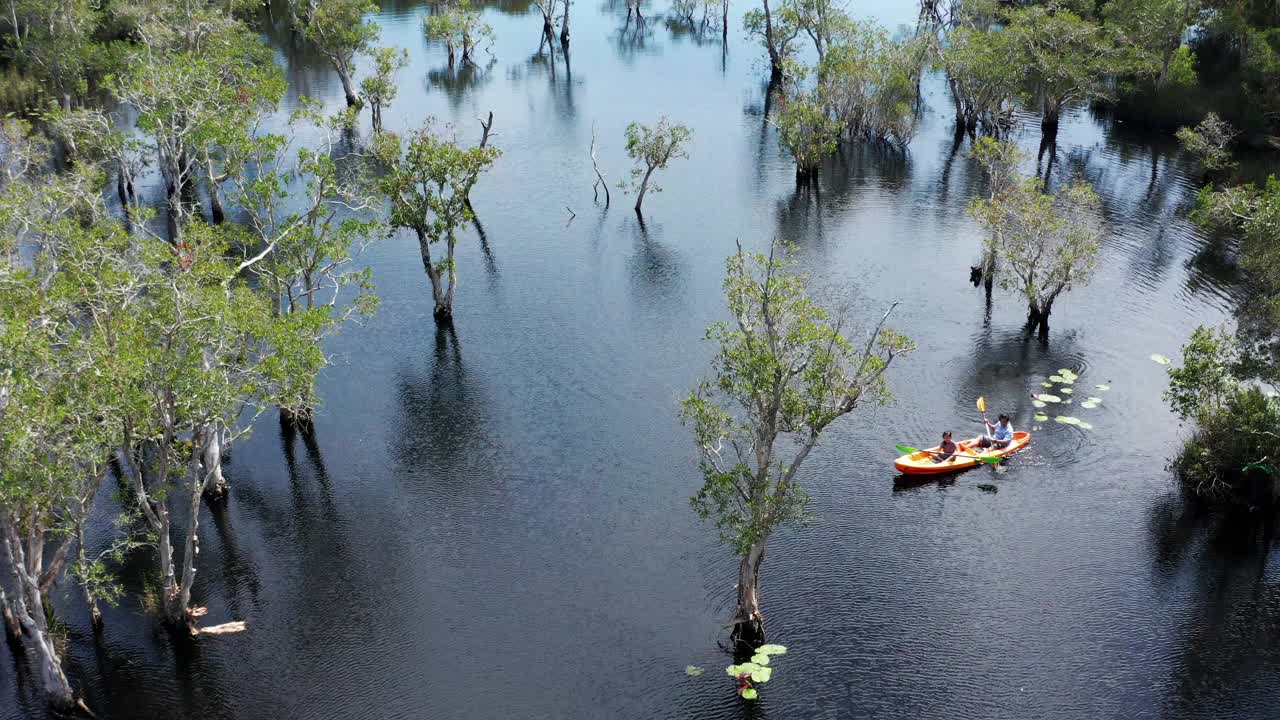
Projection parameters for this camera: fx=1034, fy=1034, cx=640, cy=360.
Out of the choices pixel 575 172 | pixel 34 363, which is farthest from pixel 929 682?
pixel 575 172

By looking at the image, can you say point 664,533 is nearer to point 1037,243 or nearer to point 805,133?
point 1037,243

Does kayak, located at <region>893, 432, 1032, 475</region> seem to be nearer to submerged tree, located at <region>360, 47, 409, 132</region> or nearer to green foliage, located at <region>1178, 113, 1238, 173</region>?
green foliage, located at <region>1178, 113, 1238, 173</region>

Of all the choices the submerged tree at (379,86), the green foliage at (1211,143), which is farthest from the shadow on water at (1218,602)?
the submerged tree at (379,86)

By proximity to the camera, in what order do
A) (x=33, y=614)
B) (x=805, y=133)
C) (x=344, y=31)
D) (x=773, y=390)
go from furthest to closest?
(x=344, y=31)
(x=805, y=133)
(x=773, y=390)
(x=33, y=614)

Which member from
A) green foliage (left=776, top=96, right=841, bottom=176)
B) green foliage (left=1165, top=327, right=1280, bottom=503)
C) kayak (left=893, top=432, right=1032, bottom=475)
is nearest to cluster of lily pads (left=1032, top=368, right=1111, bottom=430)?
kayak (left=893, top=432, right=1032, bottom=475)

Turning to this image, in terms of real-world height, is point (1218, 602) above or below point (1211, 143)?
below

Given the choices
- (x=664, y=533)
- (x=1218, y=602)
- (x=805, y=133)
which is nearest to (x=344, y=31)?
(x=805, y=133)
